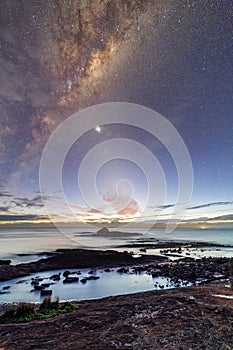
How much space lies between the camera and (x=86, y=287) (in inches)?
1114

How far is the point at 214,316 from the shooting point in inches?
420

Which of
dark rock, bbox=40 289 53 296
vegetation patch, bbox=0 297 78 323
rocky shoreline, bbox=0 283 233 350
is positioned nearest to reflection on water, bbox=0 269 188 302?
dark rock, bbox=40 289 53 296

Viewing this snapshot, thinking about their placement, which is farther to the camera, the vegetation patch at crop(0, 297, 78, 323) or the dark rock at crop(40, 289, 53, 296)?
the dark rock at crop(40, 289, 53, 296)

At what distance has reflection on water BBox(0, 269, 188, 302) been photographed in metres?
24.4

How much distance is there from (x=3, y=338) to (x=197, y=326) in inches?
334

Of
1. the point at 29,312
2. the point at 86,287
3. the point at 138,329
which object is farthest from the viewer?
the point at 86,287

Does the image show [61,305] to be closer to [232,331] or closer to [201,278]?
[232,331]

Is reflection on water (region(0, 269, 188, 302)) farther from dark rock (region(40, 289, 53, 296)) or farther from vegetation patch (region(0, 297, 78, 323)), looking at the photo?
vegetation patch (region(0, 297, 78, 323))

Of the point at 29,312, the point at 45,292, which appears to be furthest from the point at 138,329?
the point at 45,292

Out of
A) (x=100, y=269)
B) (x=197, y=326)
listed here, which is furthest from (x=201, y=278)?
(x=197, y=326)

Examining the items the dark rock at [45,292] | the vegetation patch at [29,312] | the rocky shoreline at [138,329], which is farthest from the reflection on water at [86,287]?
the rocky shoreline at [138,329]

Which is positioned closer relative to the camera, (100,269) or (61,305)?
(61,305)

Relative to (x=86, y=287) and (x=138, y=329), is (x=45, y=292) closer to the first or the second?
(x=86, y=287)

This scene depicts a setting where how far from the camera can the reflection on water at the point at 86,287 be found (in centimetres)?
2441
